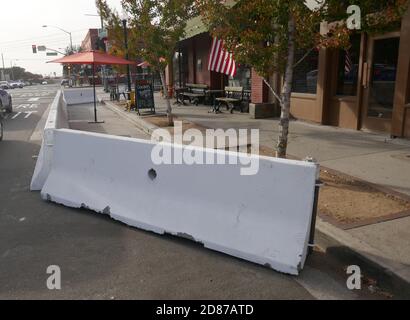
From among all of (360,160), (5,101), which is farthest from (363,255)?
(5,101)

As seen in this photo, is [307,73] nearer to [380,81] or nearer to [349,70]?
[349,70]

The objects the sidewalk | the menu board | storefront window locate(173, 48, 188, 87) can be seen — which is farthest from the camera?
storefront window locate(173, 48, 188, 87)

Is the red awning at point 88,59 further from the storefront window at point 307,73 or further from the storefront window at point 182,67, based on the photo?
the storefront window at point 182,67

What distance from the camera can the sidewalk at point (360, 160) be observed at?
12.5 feet

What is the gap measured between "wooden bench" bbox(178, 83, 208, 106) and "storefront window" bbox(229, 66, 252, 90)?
197 cm

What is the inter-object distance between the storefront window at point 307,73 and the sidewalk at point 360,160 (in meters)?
1.09

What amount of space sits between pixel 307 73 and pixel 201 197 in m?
8.69

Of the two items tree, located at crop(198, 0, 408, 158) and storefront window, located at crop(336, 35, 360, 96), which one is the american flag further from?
tree, located at crop(198, 0, 408, 158)

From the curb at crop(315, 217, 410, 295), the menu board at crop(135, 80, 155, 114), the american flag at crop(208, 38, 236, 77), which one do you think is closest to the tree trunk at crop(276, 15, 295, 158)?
the curb at crop(315, 217, 410, 295)

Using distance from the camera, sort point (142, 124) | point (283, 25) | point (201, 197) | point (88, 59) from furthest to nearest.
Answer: point (88, 59) < point (142, 124) < point (283, 25) < point (201, 197)

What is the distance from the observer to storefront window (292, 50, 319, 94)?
11375mm

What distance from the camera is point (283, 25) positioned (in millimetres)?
5734

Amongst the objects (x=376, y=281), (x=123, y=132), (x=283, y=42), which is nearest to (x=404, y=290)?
(x=376, y=281)

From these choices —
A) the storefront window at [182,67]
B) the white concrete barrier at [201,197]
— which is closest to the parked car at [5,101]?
the storefront window at [182,67]
